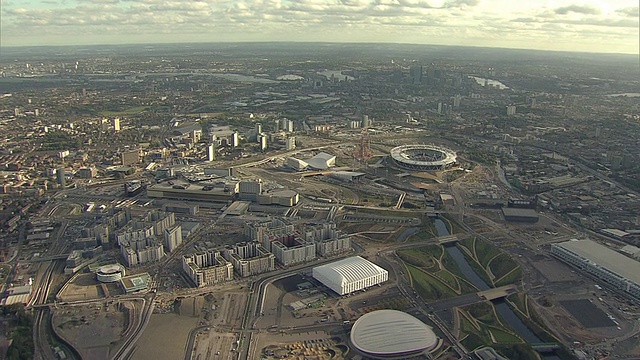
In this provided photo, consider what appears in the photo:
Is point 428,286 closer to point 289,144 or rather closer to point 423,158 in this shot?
point 423,158

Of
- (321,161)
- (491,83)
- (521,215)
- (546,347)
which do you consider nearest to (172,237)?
(546,347)

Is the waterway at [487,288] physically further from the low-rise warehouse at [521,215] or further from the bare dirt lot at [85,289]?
the bare dirt lot at [85,289]

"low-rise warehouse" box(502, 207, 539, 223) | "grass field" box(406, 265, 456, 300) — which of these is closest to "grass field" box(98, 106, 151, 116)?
"low-rise warehouse" box(502, 207, 539, 223)

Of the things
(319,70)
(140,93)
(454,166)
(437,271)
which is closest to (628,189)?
(454,166)

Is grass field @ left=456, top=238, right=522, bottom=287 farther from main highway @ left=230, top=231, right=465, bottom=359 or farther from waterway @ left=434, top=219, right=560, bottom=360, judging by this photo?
main highway @ left=230, top=231, right=465, bottom=359

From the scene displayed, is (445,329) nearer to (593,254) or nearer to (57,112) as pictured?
(593,254)
